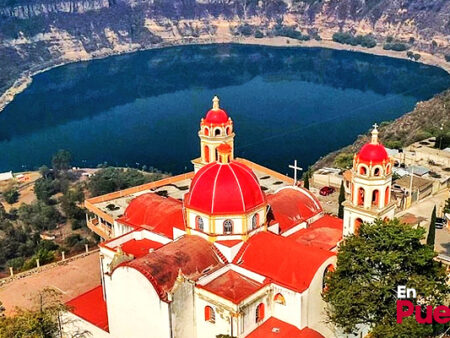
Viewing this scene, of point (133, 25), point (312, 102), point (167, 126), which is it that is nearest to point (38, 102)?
point (167, 126)

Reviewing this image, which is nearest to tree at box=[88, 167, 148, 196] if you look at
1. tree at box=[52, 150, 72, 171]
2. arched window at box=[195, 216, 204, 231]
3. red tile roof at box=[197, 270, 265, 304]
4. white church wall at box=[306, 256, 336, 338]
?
tree at box=[52, 150, 72, 171]

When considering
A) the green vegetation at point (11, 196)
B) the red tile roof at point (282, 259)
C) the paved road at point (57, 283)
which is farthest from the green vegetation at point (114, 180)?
the red tile roof at point (282, 259)

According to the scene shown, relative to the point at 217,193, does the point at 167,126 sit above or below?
below

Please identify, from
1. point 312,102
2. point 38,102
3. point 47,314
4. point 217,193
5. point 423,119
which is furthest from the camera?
point 38,102

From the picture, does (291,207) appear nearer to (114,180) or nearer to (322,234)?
(322,234)

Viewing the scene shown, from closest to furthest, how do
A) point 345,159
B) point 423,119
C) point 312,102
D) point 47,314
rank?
point 47,314 → point 345,159 → point 423,119 → point 312,102

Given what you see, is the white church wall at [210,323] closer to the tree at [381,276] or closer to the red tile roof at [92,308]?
the tree at [381,276]

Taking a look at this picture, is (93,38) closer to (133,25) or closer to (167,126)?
(133,25)
